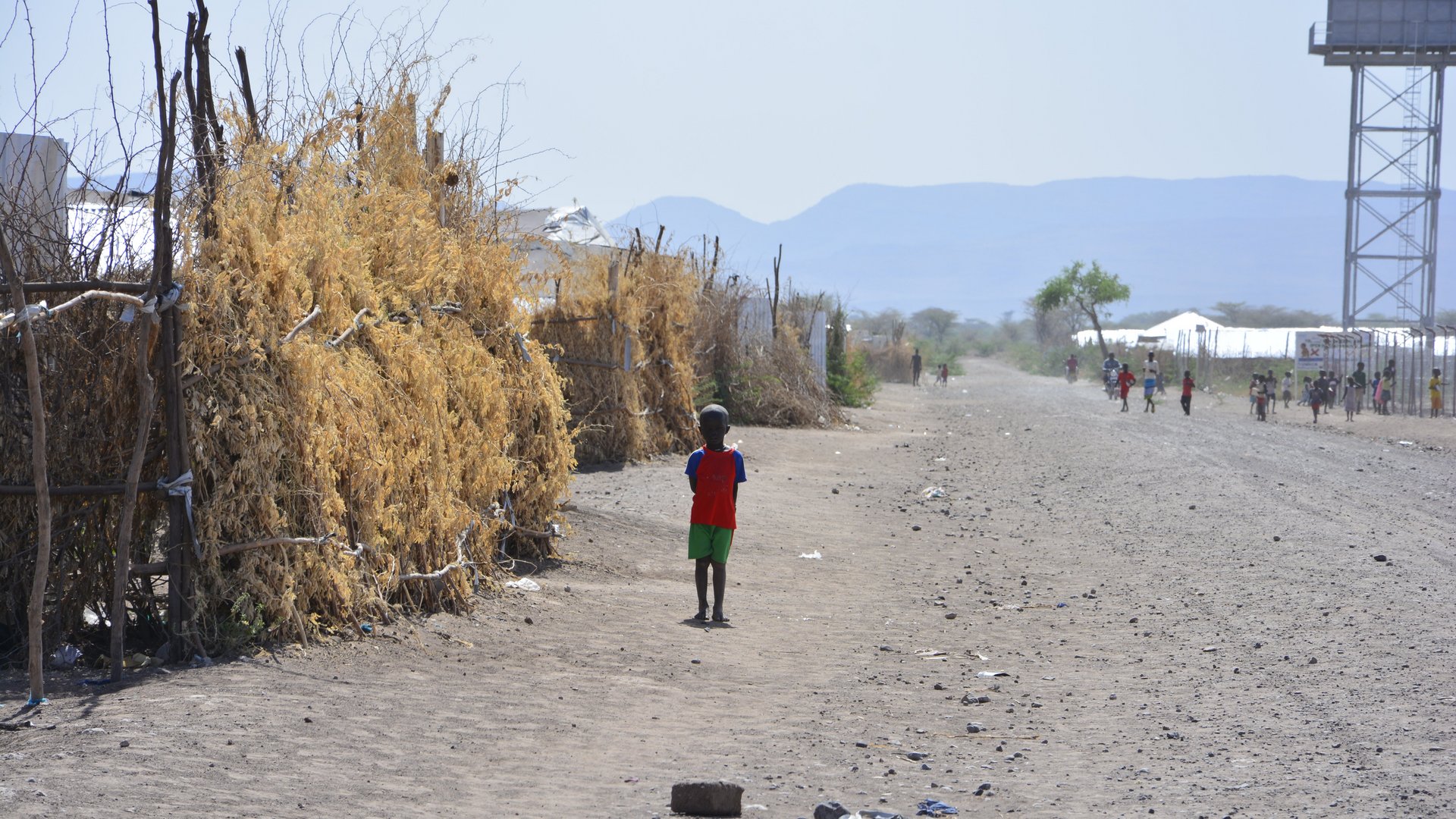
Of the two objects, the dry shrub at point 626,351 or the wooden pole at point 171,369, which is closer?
the wooden pole at point 171,369

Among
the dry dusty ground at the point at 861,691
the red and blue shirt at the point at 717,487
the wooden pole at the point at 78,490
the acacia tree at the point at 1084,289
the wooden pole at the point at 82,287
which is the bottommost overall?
the dry dusty ground at the point at 861,691

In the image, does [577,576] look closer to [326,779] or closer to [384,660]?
[384,660]

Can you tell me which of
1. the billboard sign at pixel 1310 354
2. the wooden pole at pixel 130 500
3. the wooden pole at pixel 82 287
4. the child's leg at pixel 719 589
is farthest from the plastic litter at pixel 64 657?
the billboard sign at pixel 1310 354

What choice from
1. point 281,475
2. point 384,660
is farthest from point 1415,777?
point 281,475

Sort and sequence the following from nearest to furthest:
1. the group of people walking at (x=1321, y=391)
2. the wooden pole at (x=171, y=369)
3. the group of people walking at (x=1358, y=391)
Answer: the wooden pole at (x=171, y=369), the group of people walking at (x=1358, y=391), the group of people walking at (x=1321, y=391)

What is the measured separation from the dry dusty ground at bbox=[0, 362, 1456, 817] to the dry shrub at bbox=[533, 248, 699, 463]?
131 inches

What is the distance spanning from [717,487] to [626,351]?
8.22 m

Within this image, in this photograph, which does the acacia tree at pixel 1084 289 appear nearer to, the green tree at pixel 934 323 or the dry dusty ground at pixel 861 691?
the green tree at pixel 934 323

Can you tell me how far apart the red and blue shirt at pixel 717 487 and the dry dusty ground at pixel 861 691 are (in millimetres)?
690

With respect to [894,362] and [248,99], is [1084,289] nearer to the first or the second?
[894,362]

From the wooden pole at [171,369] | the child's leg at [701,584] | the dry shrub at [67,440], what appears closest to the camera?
the wooden pole at [171,369]

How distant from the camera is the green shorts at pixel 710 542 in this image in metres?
8.31

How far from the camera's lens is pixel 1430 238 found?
172ft

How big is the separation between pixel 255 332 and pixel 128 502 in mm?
1064
